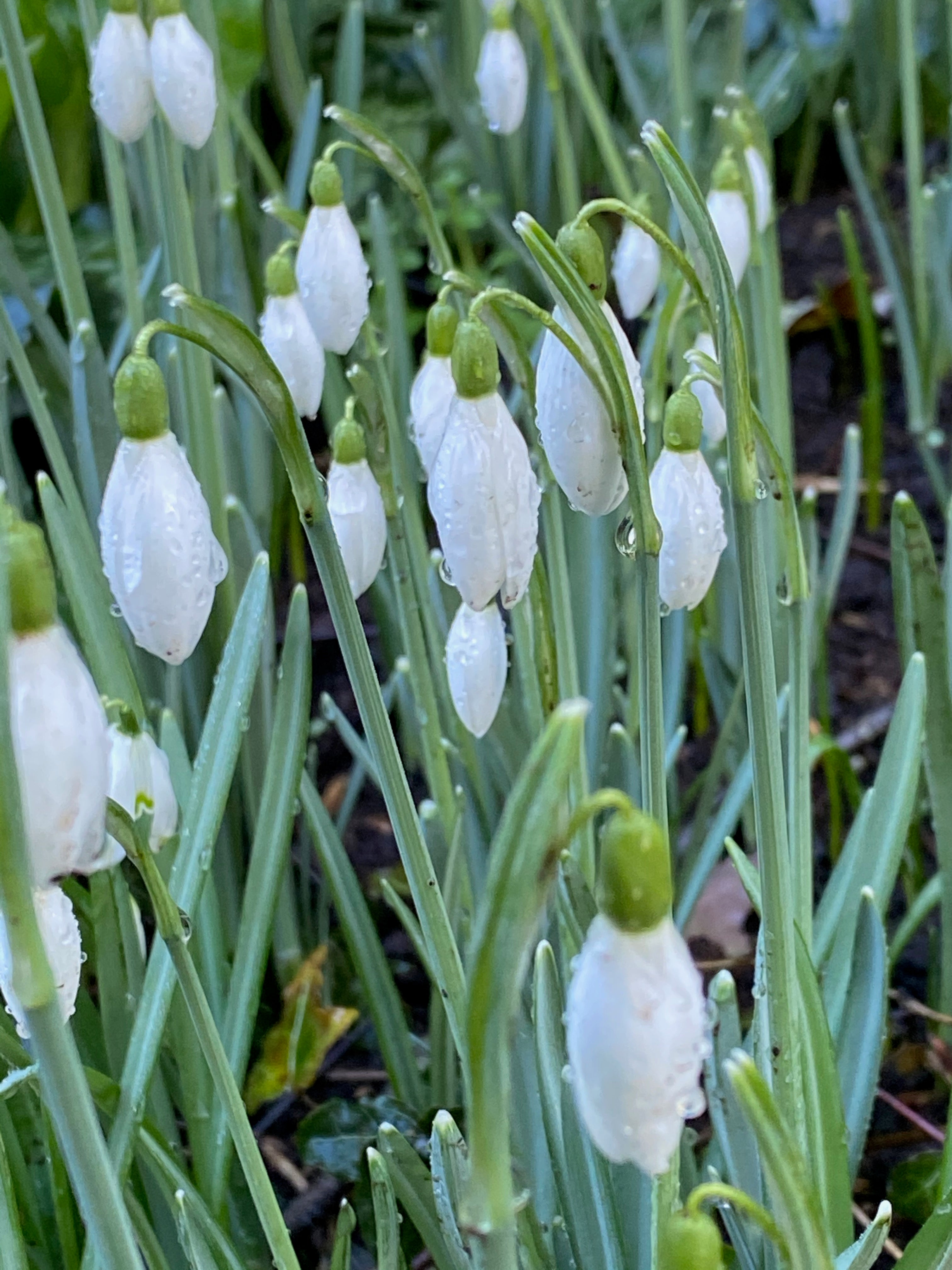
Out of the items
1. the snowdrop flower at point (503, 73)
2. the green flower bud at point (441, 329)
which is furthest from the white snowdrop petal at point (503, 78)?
the green flower bud at point (441, 329)

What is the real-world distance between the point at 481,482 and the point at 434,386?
22cm

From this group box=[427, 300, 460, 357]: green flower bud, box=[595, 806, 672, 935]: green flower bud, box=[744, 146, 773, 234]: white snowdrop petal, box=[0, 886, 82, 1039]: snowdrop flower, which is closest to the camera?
box=[595, 806, 672, 935]: green flower bud

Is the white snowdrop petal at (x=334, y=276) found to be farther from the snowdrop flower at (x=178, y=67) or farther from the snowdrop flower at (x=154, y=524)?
the snowdrop flower at (x=154, y=524)

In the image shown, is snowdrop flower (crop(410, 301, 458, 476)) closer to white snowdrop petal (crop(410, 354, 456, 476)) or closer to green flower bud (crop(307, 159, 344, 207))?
white snowdrop petal (crop(410, 354, 456, 476))

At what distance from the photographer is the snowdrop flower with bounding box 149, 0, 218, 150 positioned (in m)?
0.98

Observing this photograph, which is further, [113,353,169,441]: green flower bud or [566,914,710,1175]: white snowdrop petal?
[113,353,169,441]: green flower bud

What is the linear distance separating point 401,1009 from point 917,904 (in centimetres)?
45

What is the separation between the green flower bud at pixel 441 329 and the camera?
0.80m

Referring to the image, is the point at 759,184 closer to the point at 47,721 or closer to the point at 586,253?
the point at 586,253

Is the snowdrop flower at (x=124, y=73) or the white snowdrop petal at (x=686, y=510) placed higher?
the snowdrop flower at (x=124, y=73)

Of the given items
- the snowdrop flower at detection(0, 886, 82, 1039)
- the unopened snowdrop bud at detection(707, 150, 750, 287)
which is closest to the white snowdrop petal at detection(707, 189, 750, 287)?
the unopened snowdrop bud at detection(707, 150, 750, 287)

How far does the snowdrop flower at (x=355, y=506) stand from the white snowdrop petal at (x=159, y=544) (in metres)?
0.16

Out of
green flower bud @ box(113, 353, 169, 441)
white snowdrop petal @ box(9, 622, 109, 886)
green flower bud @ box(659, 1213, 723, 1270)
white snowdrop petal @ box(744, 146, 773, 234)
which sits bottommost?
green flower bud @ box(659, 1213, 723, 1270)

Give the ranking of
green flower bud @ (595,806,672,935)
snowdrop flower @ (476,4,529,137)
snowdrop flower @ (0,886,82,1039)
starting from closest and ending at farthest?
green flower bud @ (595,806,672,935), snowdrop flower @ (0,886,82,1039), snowdrop flower @ (476,4,529,137)
